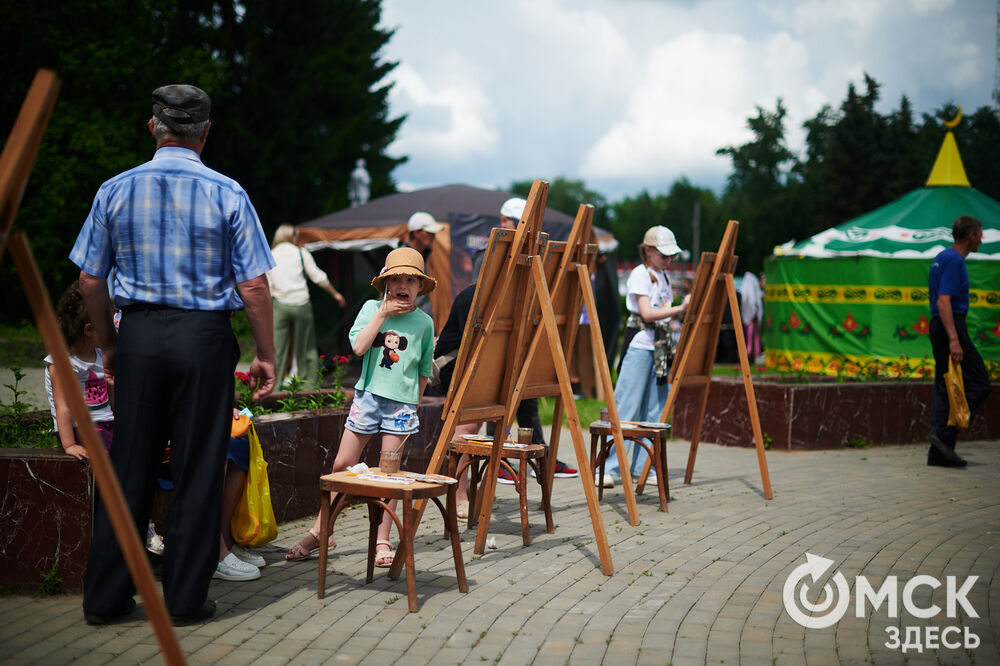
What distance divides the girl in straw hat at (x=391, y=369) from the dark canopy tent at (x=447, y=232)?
7.80 m

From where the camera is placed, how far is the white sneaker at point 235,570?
17.3ft

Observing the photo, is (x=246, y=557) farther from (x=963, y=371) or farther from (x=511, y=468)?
(x=963, y=371)

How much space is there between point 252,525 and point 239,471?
0.97 feet

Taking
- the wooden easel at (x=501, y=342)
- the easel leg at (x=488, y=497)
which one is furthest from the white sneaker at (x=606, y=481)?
the wooden easel at (x=501, y=342)

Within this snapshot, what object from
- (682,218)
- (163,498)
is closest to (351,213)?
(163,498)

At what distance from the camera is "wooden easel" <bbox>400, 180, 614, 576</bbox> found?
5574 mm

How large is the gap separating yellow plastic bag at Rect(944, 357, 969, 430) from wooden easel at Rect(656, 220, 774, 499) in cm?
234

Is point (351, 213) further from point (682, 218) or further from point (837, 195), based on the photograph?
point (682, 218)

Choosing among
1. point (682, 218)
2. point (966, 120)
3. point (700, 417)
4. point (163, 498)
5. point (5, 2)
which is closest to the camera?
point (163, 498)

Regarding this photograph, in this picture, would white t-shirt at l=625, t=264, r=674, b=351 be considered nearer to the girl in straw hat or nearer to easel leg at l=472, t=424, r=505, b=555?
easel leg at l=472, t=424, r=505, b=555

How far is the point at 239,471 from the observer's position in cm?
534

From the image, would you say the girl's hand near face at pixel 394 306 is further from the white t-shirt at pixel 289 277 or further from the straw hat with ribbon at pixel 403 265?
the white t-shirt at pixel 289 277

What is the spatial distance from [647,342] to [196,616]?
481cm

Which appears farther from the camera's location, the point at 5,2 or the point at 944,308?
the point at 5,2
